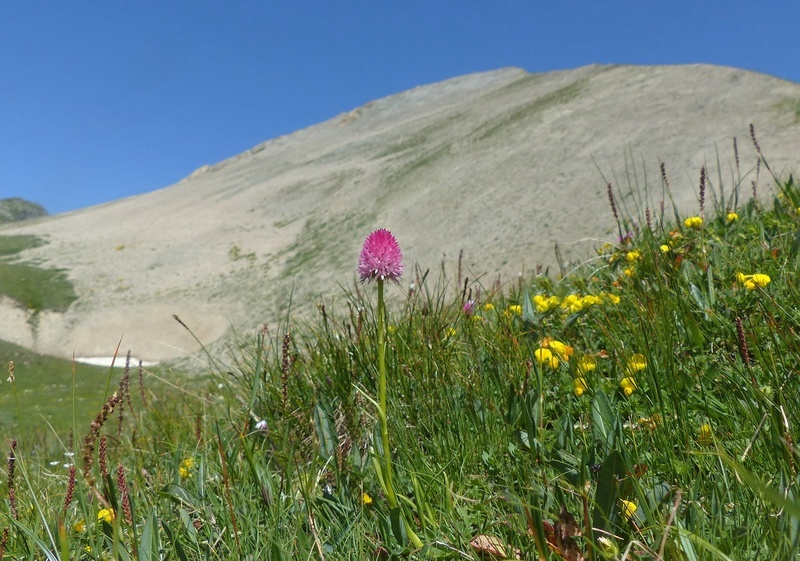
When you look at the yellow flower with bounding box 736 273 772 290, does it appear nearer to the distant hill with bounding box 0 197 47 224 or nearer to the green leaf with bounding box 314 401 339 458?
the green leaf with bounding box 314 401 339 458

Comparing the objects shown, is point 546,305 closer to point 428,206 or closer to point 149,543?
point 149,543

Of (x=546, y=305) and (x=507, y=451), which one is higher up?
(x=546, y=305)

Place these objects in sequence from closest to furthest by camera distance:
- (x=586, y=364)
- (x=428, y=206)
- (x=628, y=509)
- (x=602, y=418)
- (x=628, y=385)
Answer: (x=628, y=509)
(x=602, y=418)
(x=628, y=385)
(x=586, y=364)
(x=428, y=206)

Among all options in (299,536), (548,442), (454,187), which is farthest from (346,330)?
(454,187)

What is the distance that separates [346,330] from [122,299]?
15402 millimetres

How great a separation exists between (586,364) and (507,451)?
60cm

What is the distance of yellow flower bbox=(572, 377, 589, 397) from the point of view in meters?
2.59

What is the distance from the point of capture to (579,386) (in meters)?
2.65

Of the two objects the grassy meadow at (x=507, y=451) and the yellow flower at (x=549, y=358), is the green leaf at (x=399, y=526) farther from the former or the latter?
the yellow flower at (x=549, y=358)

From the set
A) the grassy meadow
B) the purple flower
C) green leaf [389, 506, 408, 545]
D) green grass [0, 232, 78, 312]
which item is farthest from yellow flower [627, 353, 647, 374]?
green grass [0, 232, 78, 312]

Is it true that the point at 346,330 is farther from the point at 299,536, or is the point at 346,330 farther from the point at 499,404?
the point at 299,536

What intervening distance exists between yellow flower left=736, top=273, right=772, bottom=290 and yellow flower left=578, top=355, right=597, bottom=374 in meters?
0.77

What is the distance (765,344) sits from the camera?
249 cm

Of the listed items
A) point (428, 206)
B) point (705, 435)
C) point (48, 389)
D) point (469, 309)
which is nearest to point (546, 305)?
point (469, 309)
